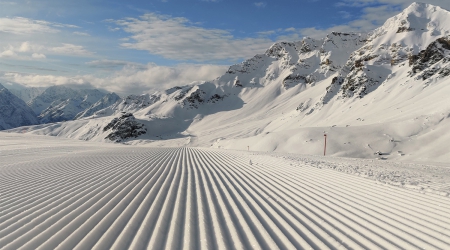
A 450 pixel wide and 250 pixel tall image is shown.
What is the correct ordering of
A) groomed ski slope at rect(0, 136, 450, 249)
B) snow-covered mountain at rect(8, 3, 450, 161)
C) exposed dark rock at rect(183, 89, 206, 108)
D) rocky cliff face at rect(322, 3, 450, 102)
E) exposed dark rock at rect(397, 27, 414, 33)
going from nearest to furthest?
groomed ski slope at rect(0, 136, 450, 249) → snow-covered mountain at rect(8, 3, 450, 161) → rocky cliff face at rect(322, 3, 450, 102) → exposed dark rock at rect(397, 27, 414, 33) → exposed dark rock at rect(183, 89, 206, 108)

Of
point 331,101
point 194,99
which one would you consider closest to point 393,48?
point 331,101

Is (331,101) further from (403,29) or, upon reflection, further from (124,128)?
(124,128)

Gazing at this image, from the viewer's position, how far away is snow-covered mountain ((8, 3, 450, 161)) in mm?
27580

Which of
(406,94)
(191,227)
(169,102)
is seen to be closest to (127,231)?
(191,227)

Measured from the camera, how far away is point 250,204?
796 centimetres

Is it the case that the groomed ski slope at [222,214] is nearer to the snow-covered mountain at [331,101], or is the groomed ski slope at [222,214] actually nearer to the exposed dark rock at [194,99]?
the snow-covered mountain at [331,101]

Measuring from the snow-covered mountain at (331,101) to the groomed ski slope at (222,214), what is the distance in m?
17.4

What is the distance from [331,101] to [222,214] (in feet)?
265

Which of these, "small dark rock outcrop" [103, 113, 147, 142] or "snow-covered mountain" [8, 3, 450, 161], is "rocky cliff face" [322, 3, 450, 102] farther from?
"small dark rock outcrop" [103, 113, 147, 142]

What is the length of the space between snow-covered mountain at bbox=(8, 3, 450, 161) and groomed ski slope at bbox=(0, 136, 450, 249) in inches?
686

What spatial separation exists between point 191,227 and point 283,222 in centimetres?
195

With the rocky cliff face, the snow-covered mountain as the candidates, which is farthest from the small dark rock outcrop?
the rocky cliff face

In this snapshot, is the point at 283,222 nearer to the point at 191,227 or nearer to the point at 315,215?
the point at 315,215

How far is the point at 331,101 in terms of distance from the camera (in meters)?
82.1
